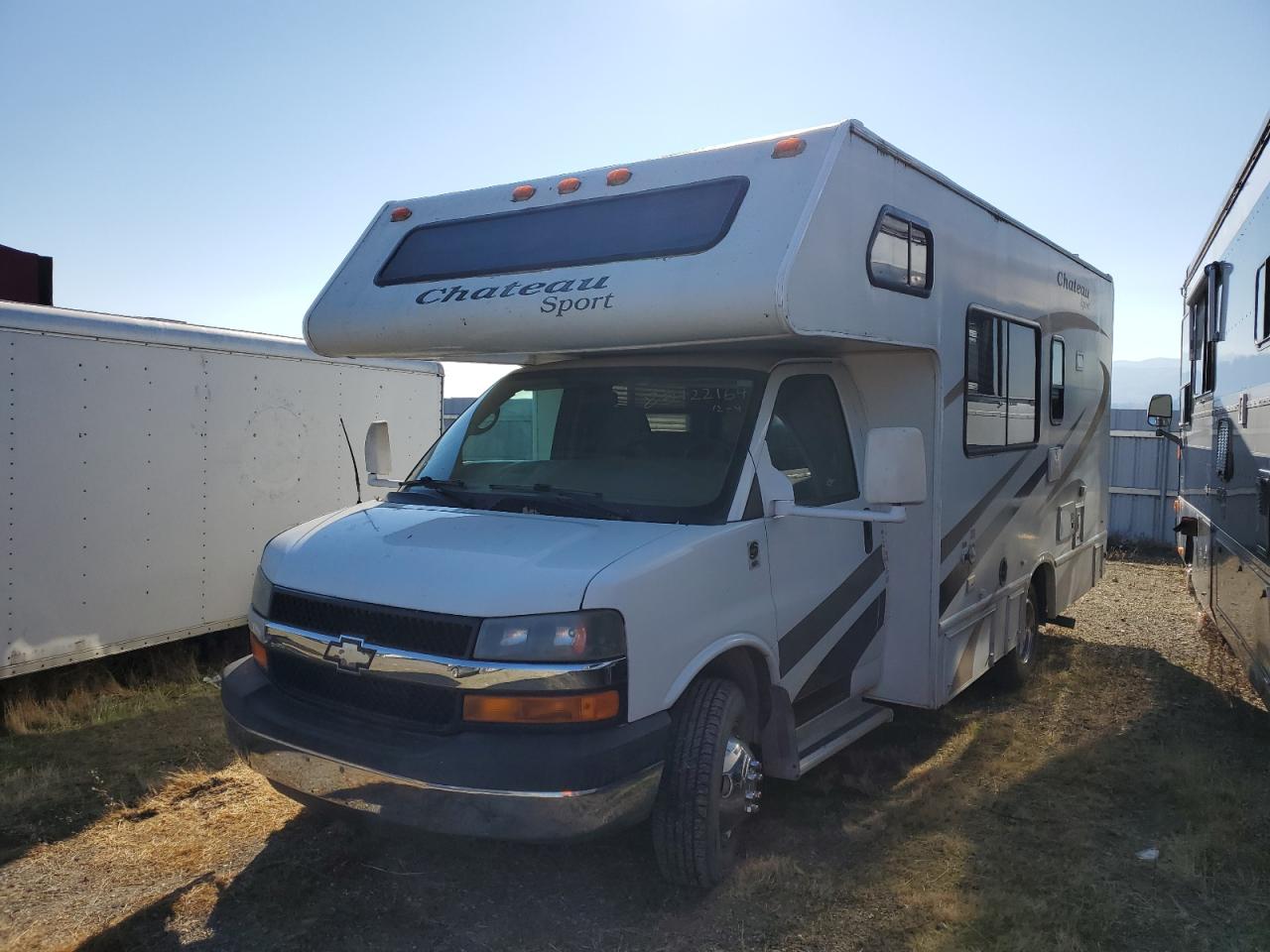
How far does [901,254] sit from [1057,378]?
278 cm

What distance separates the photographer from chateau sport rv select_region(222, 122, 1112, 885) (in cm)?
337

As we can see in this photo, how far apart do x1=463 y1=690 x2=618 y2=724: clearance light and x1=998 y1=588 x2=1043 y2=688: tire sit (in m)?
4.25

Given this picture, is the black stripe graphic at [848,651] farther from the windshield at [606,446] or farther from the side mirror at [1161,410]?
the side mirror at [1161,410]

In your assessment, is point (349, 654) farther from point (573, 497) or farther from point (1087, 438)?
point (1087, 438)

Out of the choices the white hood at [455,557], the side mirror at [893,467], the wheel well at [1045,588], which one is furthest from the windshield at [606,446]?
the wheel well at [1045,588]

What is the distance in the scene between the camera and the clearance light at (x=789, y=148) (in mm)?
4195

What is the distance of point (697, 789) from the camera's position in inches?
144

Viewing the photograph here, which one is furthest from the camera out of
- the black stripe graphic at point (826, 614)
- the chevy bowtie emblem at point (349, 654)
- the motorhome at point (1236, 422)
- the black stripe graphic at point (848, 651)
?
the motorhome at point (1236, 422)

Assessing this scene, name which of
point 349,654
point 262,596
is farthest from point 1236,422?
point 262,596

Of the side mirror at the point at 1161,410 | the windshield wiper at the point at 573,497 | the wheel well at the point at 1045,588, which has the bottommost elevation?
the wheel well at the point at 1045,588

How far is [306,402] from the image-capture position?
784cm

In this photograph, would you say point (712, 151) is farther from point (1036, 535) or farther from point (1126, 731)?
point (1126, 731)

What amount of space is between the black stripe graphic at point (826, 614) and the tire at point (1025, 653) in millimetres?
2215

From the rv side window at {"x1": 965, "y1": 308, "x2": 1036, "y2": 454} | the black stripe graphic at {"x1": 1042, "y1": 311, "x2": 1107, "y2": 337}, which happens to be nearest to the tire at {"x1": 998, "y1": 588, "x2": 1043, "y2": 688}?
the rv side window at {"x1": 965, "y1": 308, "x2": 1036, "y2": 454}
